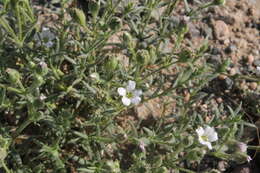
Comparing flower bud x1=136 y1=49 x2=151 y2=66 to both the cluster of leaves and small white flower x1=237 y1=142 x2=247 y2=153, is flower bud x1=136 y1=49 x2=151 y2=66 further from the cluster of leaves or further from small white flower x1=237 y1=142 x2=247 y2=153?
small white flower x1=237 y1=142 x2=247 y2=153

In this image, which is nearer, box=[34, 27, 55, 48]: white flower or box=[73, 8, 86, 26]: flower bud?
box=[73, 8, 86, 26]: flower bud

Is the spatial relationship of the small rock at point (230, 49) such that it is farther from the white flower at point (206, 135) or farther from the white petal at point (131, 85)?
the white petal at point (131, 85)

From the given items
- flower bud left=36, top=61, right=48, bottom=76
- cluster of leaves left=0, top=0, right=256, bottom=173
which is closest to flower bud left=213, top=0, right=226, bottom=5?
cluster of leaves left=0, top=0, right=256, bottom=173

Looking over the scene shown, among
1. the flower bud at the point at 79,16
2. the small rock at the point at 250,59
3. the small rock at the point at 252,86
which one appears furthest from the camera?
the small rock at the point at 250,59

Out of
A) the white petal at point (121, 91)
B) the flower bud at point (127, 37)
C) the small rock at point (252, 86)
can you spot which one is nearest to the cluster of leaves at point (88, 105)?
the flower bud at point (127, 37)

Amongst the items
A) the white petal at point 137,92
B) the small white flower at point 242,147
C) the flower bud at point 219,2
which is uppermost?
the flower bud at point 219,2

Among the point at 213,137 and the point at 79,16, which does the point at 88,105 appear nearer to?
the point at 79,16

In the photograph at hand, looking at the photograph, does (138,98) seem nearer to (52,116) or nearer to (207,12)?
(52,116)

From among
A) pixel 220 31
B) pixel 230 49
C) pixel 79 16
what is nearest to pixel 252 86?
pixel 230 49
